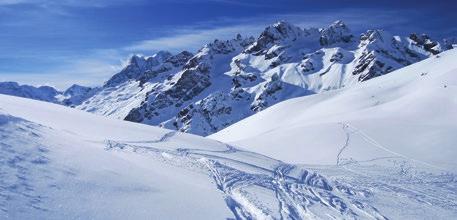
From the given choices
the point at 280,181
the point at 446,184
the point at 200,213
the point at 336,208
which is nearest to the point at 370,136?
the point at 446,184

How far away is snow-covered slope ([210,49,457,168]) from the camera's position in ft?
98.9

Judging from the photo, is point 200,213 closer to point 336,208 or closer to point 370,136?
point 336,208

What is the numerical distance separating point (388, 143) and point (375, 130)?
375cm

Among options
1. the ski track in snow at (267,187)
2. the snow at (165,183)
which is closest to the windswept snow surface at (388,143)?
the snow at (165,183)

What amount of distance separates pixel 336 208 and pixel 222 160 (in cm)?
695

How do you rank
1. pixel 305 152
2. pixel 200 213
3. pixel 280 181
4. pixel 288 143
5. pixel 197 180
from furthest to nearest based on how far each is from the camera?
1. pixel 288 143
2. pixel 305 152
3. pixel 280 181
4. pixel 197 180
5. pixel 200 213

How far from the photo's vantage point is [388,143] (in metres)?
32.6

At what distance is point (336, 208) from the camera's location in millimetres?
16750

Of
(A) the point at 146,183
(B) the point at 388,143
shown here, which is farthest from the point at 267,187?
(B) the point at 388,143

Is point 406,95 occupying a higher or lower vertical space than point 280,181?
lower

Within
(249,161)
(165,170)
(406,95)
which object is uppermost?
(165,170)

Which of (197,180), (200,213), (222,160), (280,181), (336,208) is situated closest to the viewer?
(200,213)

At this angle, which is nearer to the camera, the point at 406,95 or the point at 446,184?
the point at 446,184

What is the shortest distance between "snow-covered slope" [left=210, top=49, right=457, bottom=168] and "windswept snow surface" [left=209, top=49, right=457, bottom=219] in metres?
0.05
